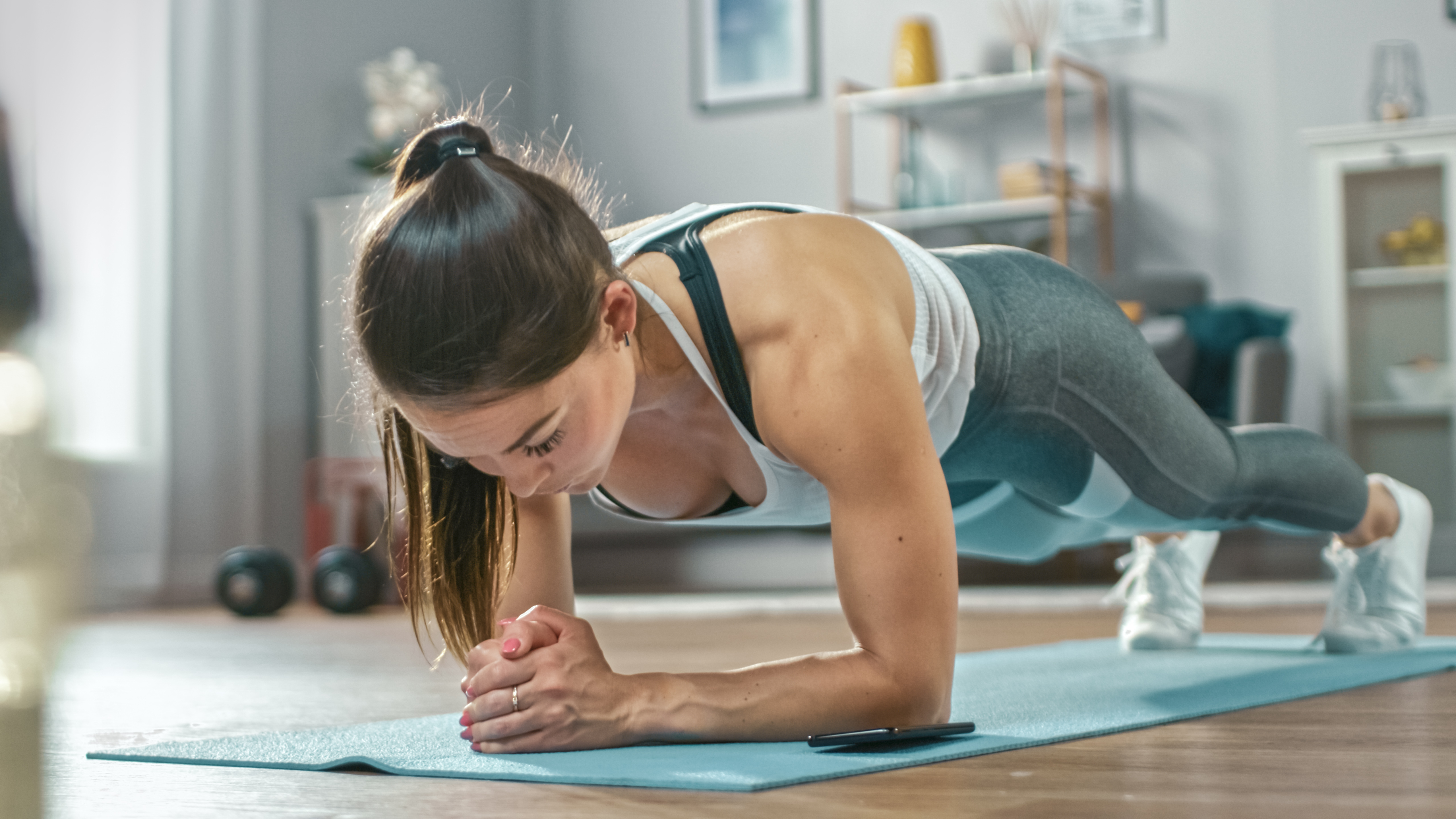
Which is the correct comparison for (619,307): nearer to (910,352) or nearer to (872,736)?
(910,352)

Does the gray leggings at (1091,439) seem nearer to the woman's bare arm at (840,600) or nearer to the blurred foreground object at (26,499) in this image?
the woman's bare arm at (840,600)

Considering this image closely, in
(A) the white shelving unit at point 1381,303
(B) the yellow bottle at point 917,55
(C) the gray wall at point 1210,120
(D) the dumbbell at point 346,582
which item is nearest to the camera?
(D) the dumbbell at point 346,582

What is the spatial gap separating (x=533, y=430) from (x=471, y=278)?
0.11 metres

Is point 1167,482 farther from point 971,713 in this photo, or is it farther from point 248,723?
point 248,723

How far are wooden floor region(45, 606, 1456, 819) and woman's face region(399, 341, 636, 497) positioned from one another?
208 mm

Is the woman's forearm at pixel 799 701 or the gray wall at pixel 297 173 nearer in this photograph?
the woman's forearm at pixel 799 701

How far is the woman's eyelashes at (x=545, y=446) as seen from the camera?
0.94 meters

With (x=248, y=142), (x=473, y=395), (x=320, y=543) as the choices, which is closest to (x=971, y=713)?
(x=473, y=395)

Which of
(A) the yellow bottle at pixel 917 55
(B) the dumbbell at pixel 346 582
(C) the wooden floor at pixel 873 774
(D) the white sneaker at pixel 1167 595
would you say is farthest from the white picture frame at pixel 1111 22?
(C) the wooden floor at pixel 873 774

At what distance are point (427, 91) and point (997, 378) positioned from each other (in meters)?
3.60

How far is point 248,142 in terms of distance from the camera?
4258 mm

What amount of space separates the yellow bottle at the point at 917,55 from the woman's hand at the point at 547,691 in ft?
12.5

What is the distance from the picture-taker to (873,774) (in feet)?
2.87

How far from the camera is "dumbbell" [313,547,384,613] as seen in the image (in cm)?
341
